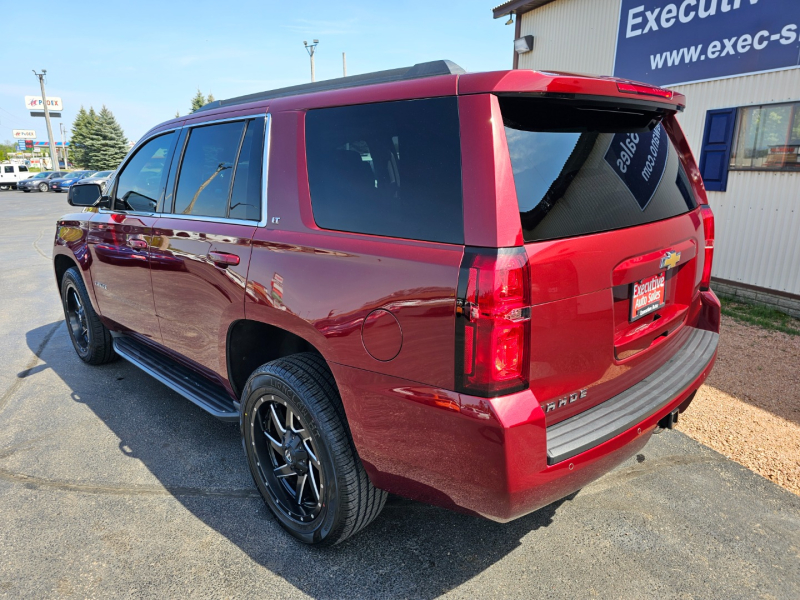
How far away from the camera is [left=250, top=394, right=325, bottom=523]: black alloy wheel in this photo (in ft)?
8.21

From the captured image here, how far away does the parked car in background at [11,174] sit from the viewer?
1582 inches

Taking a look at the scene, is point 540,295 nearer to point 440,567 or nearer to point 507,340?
point 507,340

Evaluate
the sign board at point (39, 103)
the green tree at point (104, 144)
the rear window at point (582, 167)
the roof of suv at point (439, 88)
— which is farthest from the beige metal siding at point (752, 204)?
the sign board at point (39, 103)

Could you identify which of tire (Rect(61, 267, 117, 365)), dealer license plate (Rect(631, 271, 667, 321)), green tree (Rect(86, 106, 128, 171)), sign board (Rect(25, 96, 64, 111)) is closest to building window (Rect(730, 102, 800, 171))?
dealer license plate (Rect(631, 271, 667, 321))

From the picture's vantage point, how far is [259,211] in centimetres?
266

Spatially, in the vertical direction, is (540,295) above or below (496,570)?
above

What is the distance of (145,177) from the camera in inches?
149

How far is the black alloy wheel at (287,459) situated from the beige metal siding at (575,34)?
8.19 meters

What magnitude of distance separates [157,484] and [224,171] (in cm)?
179

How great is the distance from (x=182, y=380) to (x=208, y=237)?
1.04 m

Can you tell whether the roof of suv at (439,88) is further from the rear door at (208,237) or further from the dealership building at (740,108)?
the dealership building at (740,108)

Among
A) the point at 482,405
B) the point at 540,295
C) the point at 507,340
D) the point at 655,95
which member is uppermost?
the point at 655,95

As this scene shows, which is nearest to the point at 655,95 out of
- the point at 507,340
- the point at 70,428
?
the point at 507,340

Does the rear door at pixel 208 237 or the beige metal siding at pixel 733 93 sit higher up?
the beige metal siding at pixel 733 93
